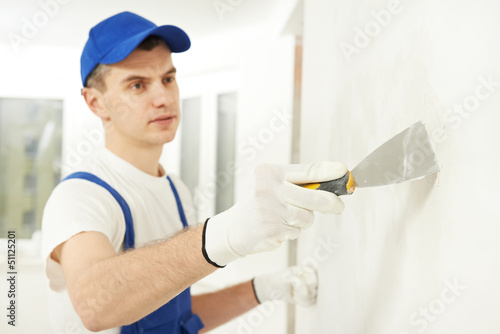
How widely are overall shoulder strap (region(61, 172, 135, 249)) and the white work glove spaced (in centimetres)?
55

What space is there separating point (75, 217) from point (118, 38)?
1.76 feet

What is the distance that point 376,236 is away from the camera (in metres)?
0.87

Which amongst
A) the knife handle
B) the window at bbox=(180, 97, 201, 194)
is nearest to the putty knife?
the knife handle

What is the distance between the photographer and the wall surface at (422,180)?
0.53m

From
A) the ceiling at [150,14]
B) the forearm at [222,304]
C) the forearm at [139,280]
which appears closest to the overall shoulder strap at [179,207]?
the forearm at [222,304]

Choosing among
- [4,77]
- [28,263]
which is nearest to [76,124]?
[4,77]

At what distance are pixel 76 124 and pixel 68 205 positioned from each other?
3290 millimetres

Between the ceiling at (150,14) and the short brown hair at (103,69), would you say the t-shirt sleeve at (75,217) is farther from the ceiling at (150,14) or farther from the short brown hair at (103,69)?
the ceiling at (150,14)

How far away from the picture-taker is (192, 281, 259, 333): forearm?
1516 mm

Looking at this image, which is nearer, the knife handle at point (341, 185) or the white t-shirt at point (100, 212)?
the knife handle at point (341, 185)

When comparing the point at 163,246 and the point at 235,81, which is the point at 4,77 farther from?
the point at 163,246

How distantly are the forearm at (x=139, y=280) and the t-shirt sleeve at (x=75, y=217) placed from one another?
17 cm

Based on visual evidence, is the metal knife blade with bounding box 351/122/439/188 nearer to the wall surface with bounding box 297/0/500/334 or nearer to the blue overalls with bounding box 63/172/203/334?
the wall surface with bounding box 297/0/500/334

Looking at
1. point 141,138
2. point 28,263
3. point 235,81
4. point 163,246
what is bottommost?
point 28,263
